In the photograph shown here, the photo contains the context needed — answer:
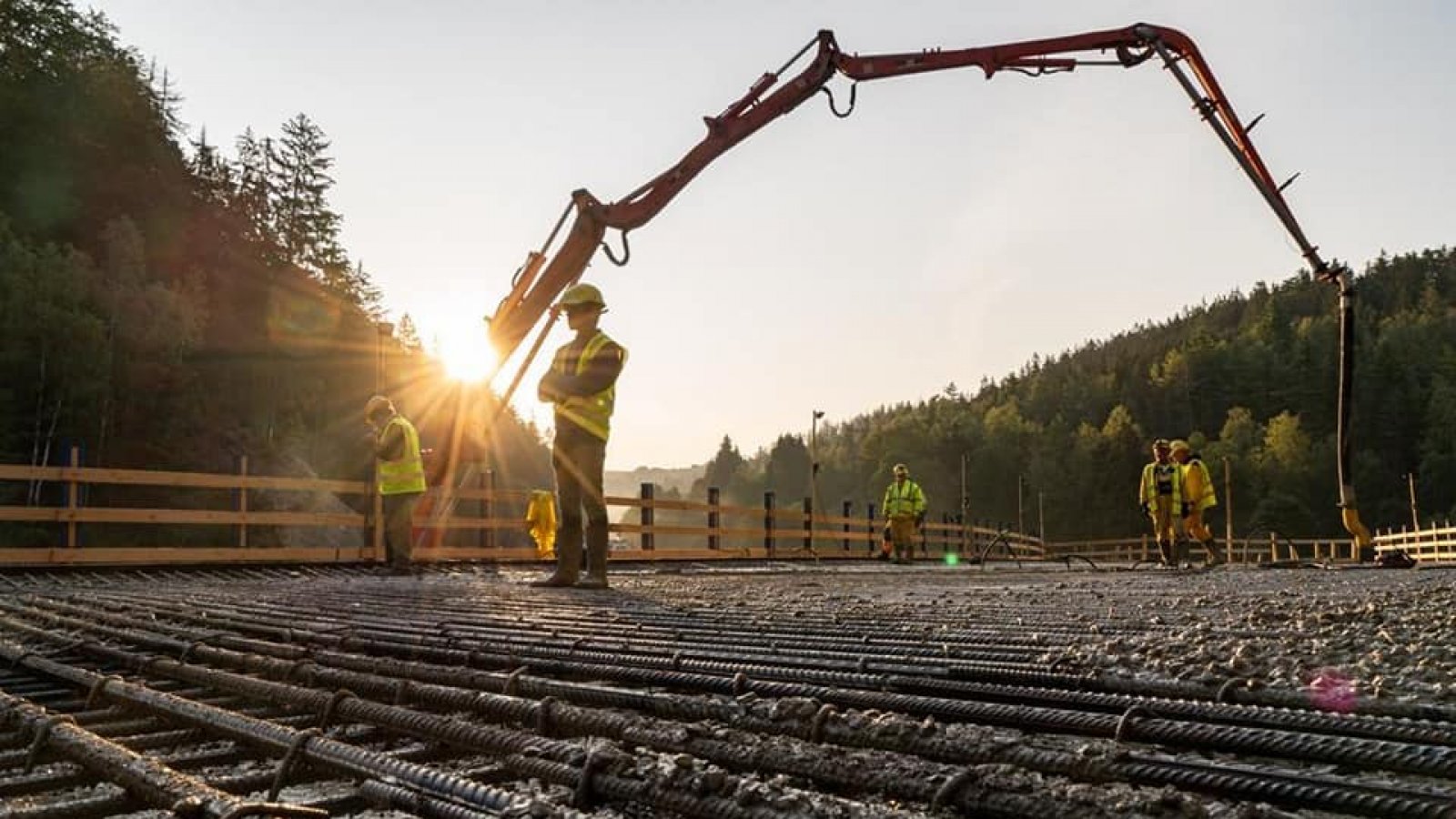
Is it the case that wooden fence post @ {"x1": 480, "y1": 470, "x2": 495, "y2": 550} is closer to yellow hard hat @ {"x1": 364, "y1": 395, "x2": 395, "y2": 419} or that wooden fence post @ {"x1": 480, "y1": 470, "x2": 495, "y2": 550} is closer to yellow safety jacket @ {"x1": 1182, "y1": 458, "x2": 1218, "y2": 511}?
yellow hard hat @ {"x1": 364, "y1": 395, "x2": 395, "y2": 419}

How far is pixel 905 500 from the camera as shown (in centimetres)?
1549

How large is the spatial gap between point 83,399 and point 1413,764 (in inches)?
1508

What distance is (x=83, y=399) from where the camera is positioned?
109 feet

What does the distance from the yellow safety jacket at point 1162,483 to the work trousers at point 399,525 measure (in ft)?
31.5

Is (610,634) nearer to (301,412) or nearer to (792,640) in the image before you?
Answer: (792,640)

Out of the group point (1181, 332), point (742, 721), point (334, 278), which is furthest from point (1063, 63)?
point (1181, 332)

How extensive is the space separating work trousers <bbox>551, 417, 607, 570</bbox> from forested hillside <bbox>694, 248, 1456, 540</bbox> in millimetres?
80141

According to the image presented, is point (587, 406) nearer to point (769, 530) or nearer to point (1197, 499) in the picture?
point (1197, 499)

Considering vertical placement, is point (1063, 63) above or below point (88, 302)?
below

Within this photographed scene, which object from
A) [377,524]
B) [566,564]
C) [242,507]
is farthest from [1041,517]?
[566,564]

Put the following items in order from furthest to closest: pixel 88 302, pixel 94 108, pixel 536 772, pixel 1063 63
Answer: pixel 94 108
pixel 88 302
pixel 1063 63
pixel 536 772

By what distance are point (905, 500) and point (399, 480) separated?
7942mm

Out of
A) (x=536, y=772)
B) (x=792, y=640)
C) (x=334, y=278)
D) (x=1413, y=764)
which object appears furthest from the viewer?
(x=334, y=278)

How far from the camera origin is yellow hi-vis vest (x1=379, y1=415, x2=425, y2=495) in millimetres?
10125
